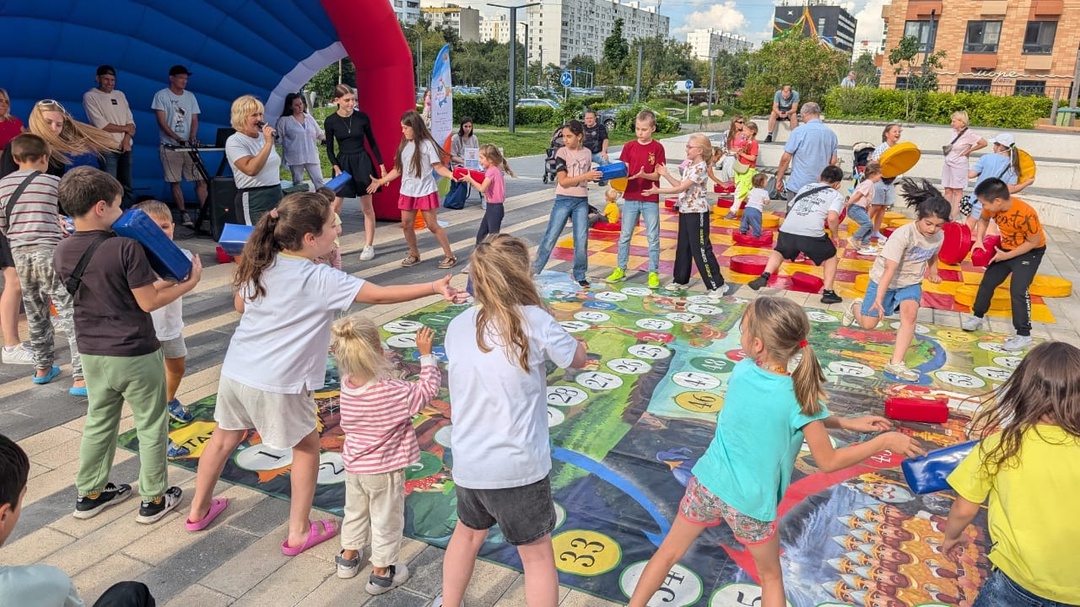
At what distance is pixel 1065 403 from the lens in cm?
213

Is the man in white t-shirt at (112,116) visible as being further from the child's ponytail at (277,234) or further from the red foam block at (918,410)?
the red foam block at (918,410)

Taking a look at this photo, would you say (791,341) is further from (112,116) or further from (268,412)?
(112,116)

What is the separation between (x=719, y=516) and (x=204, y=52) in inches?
419

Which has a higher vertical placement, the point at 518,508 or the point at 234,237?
the point at 234,237

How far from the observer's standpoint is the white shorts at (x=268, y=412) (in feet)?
10.4

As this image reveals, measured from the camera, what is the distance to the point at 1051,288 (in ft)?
27.0

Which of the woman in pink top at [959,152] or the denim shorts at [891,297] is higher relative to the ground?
the woman in pink top at [959,152]

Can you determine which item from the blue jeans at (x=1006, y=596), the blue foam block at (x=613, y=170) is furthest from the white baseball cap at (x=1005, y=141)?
the blue jeans at (x=1006, y=596)

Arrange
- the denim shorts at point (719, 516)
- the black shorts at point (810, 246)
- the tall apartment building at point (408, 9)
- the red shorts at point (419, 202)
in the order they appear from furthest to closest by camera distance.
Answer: the tall apartment building at point (408, 9) → the red shorts at point (419, 202) → the black shorts at point (810, 246) → the denim shorts at point (719, 516)

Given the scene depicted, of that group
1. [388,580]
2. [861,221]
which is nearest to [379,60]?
[861,221]

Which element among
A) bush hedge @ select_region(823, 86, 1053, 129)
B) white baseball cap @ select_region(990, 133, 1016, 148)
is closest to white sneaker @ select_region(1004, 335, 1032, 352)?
white baseball cap @ select_region(990, 133, 1016, 148)

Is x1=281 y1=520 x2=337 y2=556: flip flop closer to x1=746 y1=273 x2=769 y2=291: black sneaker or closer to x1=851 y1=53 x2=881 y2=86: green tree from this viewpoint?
x1=746 y1=273 x2=769 y2=291: black sneaker

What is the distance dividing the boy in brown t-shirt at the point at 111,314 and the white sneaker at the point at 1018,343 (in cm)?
641

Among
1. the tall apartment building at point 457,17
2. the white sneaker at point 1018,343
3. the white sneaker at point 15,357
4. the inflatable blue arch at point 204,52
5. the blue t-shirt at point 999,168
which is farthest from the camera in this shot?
the tall apartment building at point 457,17
